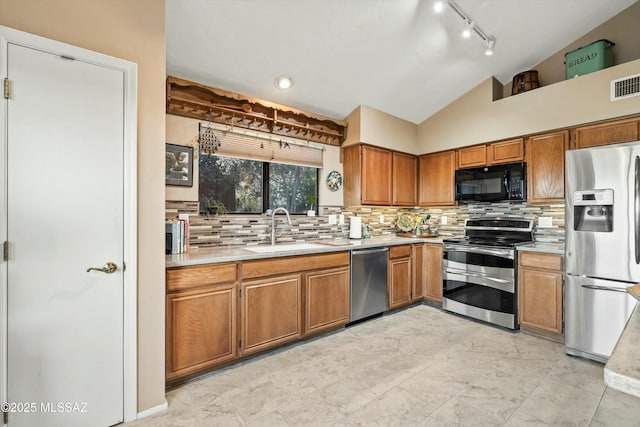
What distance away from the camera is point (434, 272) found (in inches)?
153

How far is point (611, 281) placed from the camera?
7.83ft

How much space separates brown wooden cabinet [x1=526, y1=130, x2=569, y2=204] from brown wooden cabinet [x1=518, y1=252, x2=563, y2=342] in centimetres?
69

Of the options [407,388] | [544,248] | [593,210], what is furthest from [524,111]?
[407,388]

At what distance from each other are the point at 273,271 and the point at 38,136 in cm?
171

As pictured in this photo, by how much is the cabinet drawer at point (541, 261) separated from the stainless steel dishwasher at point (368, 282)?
1404 mm

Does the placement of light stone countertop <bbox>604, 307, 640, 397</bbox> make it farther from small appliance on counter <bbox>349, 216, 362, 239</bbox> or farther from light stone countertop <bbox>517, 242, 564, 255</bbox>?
small appliance on counter <bbox>349, 216, 362, 239</bbox>

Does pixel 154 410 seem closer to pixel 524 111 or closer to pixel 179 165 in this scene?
pixel 179 165

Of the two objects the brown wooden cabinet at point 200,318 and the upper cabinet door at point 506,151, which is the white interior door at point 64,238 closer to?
the brown wooden cabinet at point 200,318

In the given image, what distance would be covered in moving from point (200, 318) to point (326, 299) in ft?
3.99

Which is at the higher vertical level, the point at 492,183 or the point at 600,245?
the point at 492,183

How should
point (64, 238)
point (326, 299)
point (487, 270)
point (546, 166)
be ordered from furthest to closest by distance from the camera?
1. point (487, 270)
2. point (546, 166)
3. point (326, 299)
4. point (64, 238)

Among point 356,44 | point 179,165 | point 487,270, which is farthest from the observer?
point 487,270

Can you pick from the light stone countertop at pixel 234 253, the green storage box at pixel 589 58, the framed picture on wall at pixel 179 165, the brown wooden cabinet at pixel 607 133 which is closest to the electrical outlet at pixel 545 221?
the brown wooden cabinet at pixel 607 133

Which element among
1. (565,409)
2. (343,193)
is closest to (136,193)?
(343,193)
